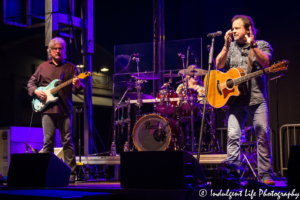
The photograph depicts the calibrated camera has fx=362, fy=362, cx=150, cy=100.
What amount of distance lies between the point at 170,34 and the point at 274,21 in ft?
7.70

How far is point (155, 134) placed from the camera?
21.1ft

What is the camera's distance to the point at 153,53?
22.8 feet

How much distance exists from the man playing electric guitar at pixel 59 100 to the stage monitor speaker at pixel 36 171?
1243mm

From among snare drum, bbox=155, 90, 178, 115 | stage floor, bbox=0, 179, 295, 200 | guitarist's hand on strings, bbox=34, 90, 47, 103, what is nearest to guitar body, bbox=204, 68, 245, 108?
stage floor, bbox=0, 179, 295, 200

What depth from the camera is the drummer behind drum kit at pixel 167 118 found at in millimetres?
6246

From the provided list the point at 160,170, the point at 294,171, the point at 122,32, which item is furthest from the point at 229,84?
the point at 122,32

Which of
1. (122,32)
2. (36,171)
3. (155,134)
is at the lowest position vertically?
(36,171)

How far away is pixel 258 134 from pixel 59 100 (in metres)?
2.61

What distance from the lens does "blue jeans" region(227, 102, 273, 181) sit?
373cm

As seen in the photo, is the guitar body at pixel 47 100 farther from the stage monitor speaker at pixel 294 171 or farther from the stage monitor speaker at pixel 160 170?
the stage monitor speaker at pixel 294 171

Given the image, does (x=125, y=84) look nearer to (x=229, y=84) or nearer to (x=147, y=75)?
(x=147, y=75)

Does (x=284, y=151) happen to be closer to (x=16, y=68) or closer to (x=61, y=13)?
(x=61, y=13)

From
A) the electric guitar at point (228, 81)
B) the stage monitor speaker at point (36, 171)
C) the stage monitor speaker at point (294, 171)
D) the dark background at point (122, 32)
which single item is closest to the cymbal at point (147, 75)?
the dark background at point (122, 32)

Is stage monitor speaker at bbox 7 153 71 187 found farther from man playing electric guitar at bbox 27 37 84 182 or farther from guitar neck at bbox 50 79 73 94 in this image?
guitar neck at bbox 50 79 73 94
